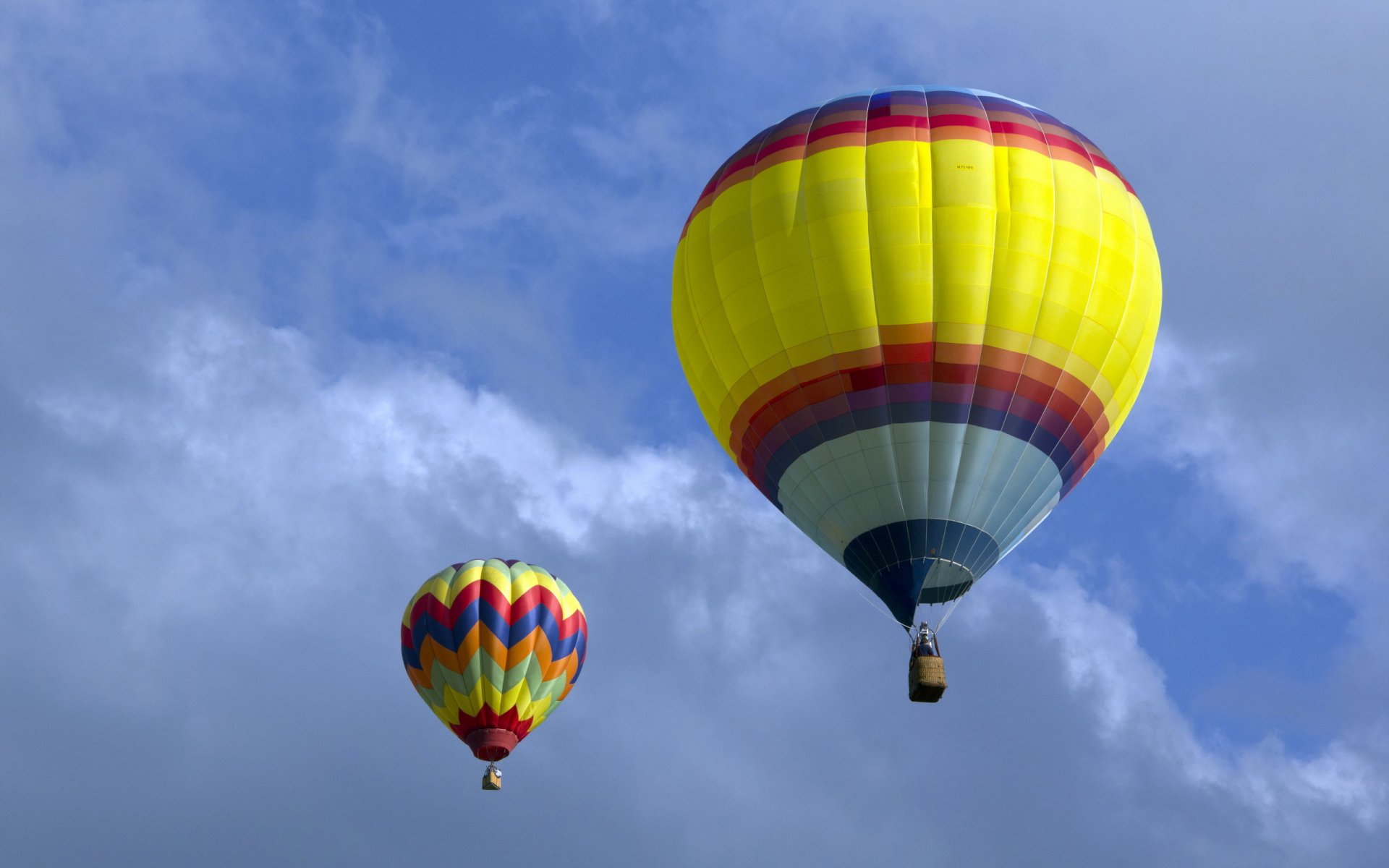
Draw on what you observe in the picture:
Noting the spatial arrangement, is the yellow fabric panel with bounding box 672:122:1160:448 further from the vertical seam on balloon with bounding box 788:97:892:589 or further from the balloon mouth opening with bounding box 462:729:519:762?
the balloon mouth opening with bounding box 462:729:519:762

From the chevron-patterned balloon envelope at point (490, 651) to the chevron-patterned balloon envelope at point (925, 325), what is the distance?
12.3 meters

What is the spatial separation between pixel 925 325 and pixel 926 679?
5.27 m

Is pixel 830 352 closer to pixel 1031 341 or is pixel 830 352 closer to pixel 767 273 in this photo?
pixel 767 273

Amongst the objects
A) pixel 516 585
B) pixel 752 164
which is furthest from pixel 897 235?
pixel 516 585

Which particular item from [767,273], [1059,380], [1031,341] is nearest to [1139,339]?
[1059,380]

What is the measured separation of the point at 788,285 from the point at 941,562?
4803mm

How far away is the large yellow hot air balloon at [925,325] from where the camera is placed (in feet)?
99.0

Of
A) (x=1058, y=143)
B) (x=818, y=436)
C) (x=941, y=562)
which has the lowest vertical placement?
(x=941, y=562)

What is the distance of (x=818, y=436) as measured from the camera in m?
30.8

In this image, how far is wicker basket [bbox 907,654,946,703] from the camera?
2920cm

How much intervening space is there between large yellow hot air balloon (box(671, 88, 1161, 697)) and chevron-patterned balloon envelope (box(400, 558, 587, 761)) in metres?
12.3

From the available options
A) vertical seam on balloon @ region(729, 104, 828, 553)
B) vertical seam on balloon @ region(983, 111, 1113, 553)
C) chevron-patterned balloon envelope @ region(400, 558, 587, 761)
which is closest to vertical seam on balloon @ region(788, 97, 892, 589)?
vertical seam on balloon @ region(729, 104, 828, 553)

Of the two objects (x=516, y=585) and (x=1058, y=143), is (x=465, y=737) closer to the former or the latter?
(x=516, y=585)

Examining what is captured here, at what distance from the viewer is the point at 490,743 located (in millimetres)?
42125
